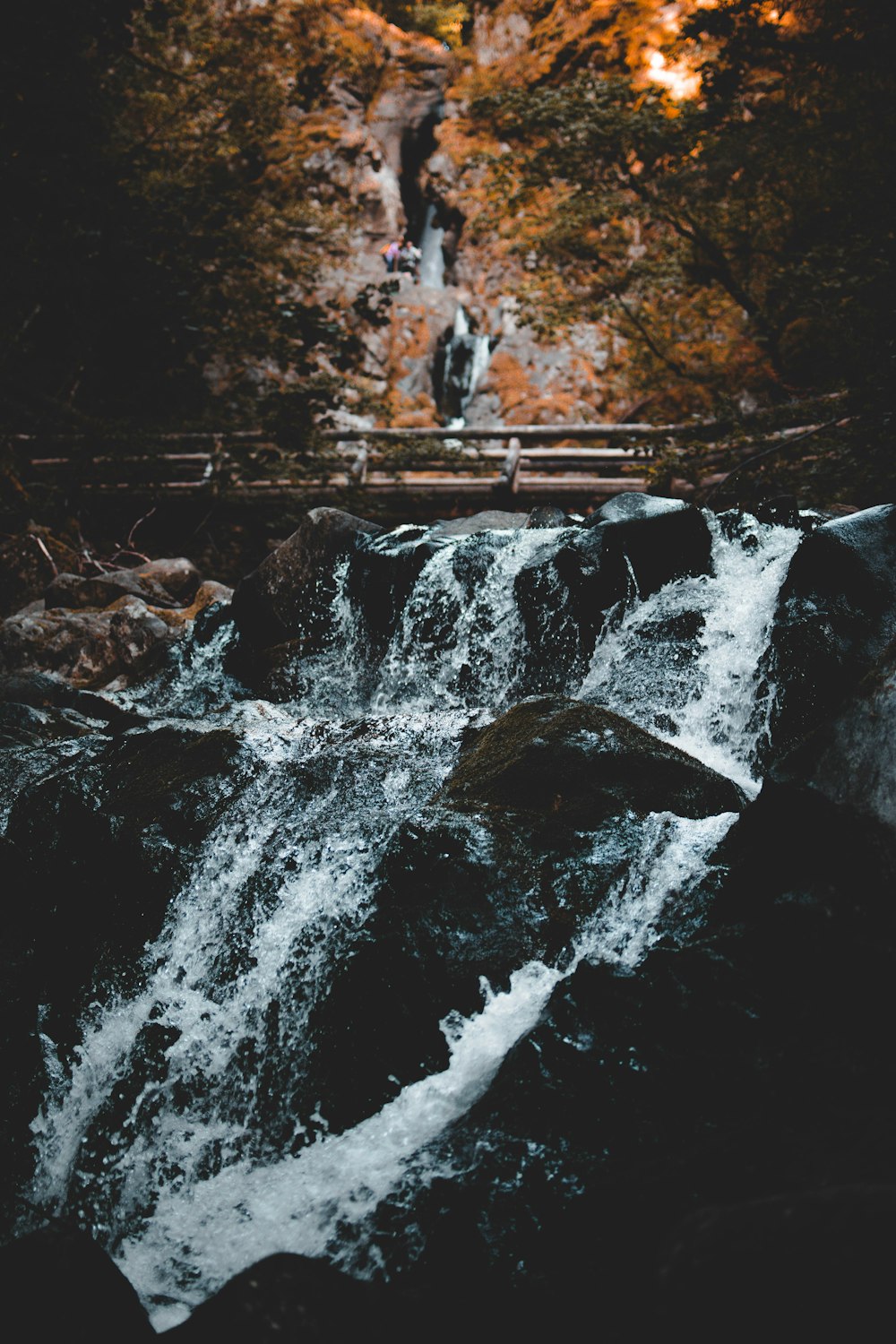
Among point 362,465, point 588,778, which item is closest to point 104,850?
point 588,778

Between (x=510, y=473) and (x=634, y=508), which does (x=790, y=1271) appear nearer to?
(x=634, y=508)

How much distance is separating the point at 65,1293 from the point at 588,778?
267 cm

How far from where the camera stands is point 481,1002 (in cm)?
305

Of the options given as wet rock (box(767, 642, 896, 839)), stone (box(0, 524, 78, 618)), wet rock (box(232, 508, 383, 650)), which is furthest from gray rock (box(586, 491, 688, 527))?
stone (box(0, 524, 78, 618))

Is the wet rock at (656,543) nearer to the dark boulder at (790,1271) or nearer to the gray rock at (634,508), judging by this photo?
the gray rock at (634,508)

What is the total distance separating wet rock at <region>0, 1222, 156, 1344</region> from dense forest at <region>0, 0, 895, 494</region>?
736 cm

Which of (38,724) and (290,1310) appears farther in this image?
(38,724)

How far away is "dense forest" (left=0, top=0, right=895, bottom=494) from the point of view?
7.84 m

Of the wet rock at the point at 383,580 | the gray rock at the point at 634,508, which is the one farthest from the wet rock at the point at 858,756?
the wet rock at the point at 383,580

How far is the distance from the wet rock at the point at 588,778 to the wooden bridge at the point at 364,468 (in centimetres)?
816

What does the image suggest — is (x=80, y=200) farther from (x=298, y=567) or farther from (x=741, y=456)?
(x=741, y=456)

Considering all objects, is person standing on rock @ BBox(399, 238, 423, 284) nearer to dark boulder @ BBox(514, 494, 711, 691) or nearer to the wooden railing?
the wooden railing

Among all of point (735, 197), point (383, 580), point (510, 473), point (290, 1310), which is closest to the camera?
point (290, 1310)

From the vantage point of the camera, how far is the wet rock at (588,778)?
3.63 m
